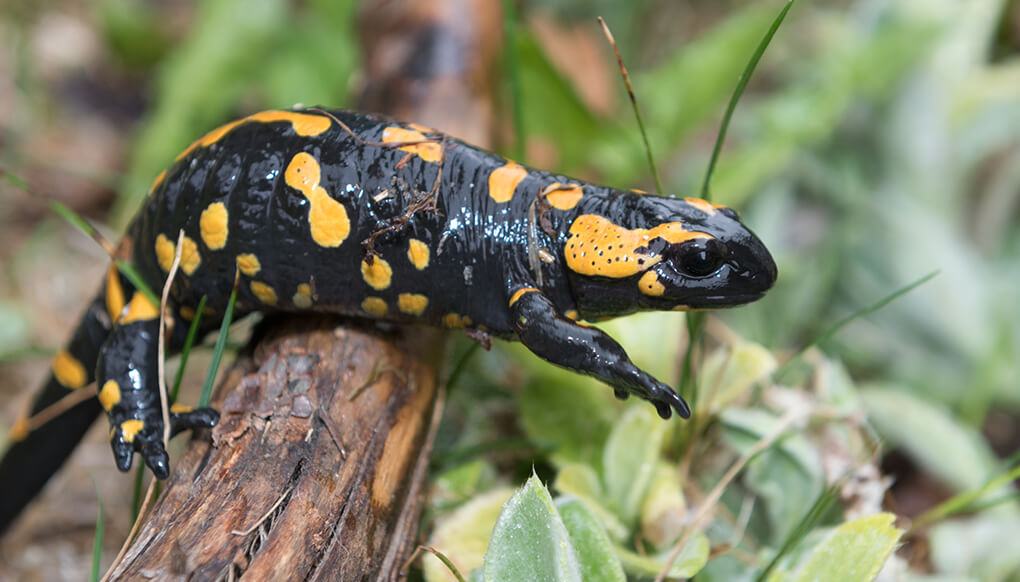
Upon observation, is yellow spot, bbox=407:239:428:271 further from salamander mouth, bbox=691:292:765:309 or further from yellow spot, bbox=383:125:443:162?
salamander mouth, bbox=691:292:765:309

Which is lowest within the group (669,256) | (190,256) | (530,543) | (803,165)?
(530,543)

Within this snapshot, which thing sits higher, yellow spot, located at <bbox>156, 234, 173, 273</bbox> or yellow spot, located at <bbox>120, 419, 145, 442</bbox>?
yellow spot, located at <bbox>156, 234, 173, 273</bbox>

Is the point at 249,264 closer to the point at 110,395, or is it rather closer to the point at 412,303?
the point at 412,303

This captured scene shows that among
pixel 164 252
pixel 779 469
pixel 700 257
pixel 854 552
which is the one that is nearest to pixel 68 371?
pixel 164 252

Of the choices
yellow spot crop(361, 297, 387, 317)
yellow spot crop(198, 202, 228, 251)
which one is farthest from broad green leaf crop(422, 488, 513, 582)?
yellow spot crop(198, 202, 228, 251)

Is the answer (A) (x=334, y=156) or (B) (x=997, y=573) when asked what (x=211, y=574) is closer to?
(A) (x=334, y=156)

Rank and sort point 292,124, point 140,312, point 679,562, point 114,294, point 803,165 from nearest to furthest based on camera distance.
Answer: point 679,562
point 292,124
point 140,312
point 114,294
point 803,165
